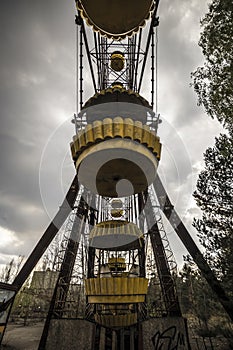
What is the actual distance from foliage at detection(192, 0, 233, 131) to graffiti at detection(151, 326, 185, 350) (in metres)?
9.40

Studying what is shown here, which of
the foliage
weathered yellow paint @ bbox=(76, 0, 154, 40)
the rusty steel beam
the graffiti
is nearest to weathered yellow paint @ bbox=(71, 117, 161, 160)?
weathered yellow paint @ bbox=(76, 0, 154, 40)

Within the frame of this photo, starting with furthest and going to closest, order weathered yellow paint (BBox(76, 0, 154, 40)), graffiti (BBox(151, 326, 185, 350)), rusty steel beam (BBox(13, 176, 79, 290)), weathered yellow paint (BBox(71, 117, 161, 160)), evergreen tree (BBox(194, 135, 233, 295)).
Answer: rusty steel beam (BBox(13, 176, 79, 290))
graffiti (BBox(151, 326, 185, 350))
evergreen tree (BBox(194, 135, 233, 295))
weathered yellow paint (BBox(76, 0, 154, 40))
weathered yellow paint (BBox(71, 117, 161, 160))

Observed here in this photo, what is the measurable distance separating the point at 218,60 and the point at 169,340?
1116cm

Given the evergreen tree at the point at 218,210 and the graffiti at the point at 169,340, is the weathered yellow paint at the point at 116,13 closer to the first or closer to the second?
the evergreen tree at the point at 218,210

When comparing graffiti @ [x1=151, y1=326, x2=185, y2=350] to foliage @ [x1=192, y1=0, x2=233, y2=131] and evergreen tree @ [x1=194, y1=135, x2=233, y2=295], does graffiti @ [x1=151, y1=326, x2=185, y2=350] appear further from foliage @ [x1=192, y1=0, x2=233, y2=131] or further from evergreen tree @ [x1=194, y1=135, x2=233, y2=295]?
foliage @ [x1=192, y1=0, x2=233, y2=131]

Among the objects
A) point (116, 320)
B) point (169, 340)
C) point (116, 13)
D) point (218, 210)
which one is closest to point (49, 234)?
point (116, 320)

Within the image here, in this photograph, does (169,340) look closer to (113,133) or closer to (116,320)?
(116,320)

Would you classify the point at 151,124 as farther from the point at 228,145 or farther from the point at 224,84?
the point at 228,145

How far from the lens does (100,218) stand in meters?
9.87

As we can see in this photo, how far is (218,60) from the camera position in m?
6.06

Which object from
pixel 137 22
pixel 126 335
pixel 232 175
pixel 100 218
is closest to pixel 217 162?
pixel 232 175

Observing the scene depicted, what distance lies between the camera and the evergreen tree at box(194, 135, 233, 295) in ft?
26.1

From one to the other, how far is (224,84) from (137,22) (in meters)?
2.61

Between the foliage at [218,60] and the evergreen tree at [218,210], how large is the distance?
165cm
